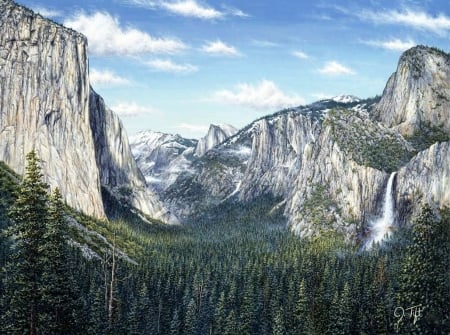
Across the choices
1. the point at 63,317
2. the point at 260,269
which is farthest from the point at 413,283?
the point at 260,269

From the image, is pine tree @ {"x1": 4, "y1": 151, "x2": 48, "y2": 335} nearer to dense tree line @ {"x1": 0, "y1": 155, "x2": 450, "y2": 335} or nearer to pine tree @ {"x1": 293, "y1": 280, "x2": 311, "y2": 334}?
dense tree line @ {"x1": 0, "y1": 155, "x2": 450, "y2": 335}

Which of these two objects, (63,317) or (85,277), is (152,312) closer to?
(85,277)

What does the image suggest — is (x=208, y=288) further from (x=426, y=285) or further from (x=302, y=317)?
(x=426, y=285)

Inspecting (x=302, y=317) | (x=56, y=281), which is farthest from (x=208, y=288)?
(x=56, y=281)
